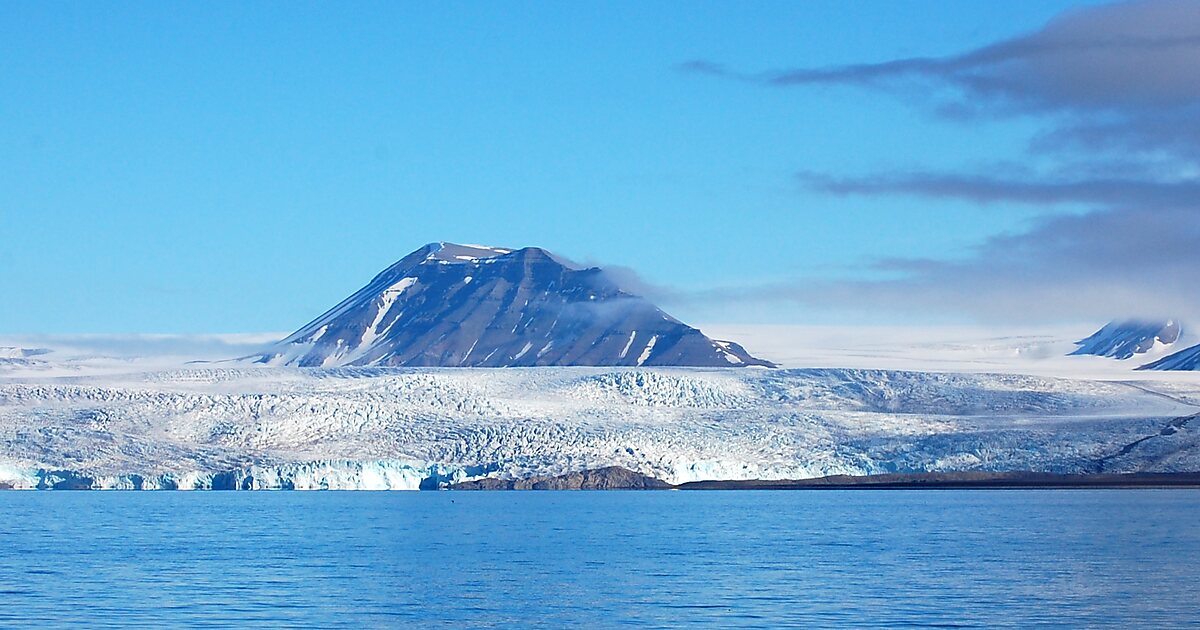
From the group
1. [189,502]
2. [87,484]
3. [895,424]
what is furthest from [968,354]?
[87,484]

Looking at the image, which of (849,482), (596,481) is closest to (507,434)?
(596,481)

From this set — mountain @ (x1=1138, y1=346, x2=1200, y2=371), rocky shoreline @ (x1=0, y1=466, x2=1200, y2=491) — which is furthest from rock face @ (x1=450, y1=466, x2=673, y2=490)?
mountain @ (x1=1138, y1=346, x2=1200, y2=371)

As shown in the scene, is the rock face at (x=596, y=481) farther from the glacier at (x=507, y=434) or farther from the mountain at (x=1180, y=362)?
the mountain at (x=1180, y=362)

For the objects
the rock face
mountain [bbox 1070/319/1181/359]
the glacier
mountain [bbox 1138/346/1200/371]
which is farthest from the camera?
mountain [bbox 1070/319/1181/359]

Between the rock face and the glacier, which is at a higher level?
the glacier

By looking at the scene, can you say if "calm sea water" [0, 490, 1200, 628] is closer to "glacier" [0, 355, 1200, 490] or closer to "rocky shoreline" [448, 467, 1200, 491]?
"glacier" [0, 355, 1200, 490]

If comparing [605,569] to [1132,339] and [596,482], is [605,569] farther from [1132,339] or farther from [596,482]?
[1132,339]

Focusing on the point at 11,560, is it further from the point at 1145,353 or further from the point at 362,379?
the point at 1145,353
